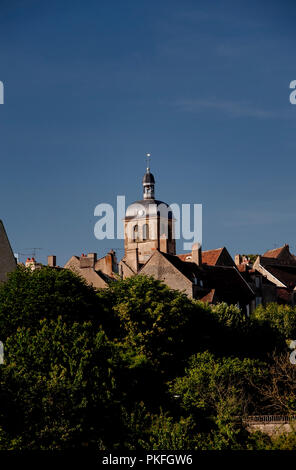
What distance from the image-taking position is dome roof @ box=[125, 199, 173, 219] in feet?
419

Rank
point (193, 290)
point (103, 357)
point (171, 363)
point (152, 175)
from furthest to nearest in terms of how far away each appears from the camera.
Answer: point (152, 175), point (193, 290), point (171, 363), point (103, 357)

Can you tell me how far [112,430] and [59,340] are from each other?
595cm

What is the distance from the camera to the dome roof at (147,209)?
127625mm

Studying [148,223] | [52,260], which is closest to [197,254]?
[52,260]

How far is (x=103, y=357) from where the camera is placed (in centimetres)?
4422

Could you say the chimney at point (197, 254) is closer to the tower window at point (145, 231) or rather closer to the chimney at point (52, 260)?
the chimney at point (52, 260)

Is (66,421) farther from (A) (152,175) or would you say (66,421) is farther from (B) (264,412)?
(A) (152,175)

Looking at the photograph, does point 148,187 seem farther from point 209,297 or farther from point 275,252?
point 209,297

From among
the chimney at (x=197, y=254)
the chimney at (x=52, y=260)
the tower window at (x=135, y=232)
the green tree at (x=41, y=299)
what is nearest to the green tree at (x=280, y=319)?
the chimney at (x=197, y=254)

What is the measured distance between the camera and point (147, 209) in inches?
5044

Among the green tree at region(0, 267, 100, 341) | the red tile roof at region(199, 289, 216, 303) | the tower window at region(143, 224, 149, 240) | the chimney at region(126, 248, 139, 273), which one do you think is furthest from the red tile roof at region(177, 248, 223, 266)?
the tower window at region(143, 224, 149, 240)

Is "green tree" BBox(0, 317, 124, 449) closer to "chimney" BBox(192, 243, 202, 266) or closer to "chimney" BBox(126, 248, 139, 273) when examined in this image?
"chimney" BBox(192, 243, 202, 266)
